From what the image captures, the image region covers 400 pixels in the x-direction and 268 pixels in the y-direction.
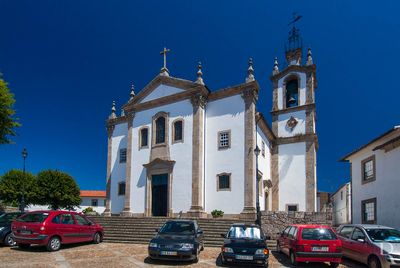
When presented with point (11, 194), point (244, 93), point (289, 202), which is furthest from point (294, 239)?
point (11, 194)

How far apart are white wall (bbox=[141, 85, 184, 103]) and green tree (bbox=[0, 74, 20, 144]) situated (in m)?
10.9

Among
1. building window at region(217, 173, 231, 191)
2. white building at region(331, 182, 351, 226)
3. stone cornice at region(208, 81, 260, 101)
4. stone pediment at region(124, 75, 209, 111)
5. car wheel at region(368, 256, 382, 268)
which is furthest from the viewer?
white building at region(331, 182, 351, 226)

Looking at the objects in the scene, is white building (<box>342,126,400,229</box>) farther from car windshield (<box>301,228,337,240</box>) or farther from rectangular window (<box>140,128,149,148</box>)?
rectangular window (<box>140,128,149,148</box>)

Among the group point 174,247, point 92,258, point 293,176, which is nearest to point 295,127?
point 293,176

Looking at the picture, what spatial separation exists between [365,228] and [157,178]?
17.5 m

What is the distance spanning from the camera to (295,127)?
31078 millimetres

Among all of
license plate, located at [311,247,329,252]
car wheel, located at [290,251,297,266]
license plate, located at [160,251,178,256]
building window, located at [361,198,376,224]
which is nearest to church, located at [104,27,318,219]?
building window, located at [361,198,376,224]

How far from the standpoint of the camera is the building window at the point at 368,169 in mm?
19903

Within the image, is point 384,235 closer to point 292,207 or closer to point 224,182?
point 224,182

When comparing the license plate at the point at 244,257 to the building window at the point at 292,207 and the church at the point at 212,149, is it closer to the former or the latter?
the church at the point at 212,149

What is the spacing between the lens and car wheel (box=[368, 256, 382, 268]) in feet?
34.6

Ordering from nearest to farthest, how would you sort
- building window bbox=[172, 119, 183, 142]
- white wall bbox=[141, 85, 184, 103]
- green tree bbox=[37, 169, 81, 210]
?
1. building window bbox=[172, 119, 183, 142]
2. white wall bbox=[141, 85, 184, 103]
3. green tree bbox=[37, 169, 81, 210]

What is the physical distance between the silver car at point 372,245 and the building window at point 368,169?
26.7 feet

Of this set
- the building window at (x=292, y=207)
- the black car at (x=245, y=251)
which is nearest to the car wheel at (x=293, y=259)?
the black car at (x=245, y=251)
